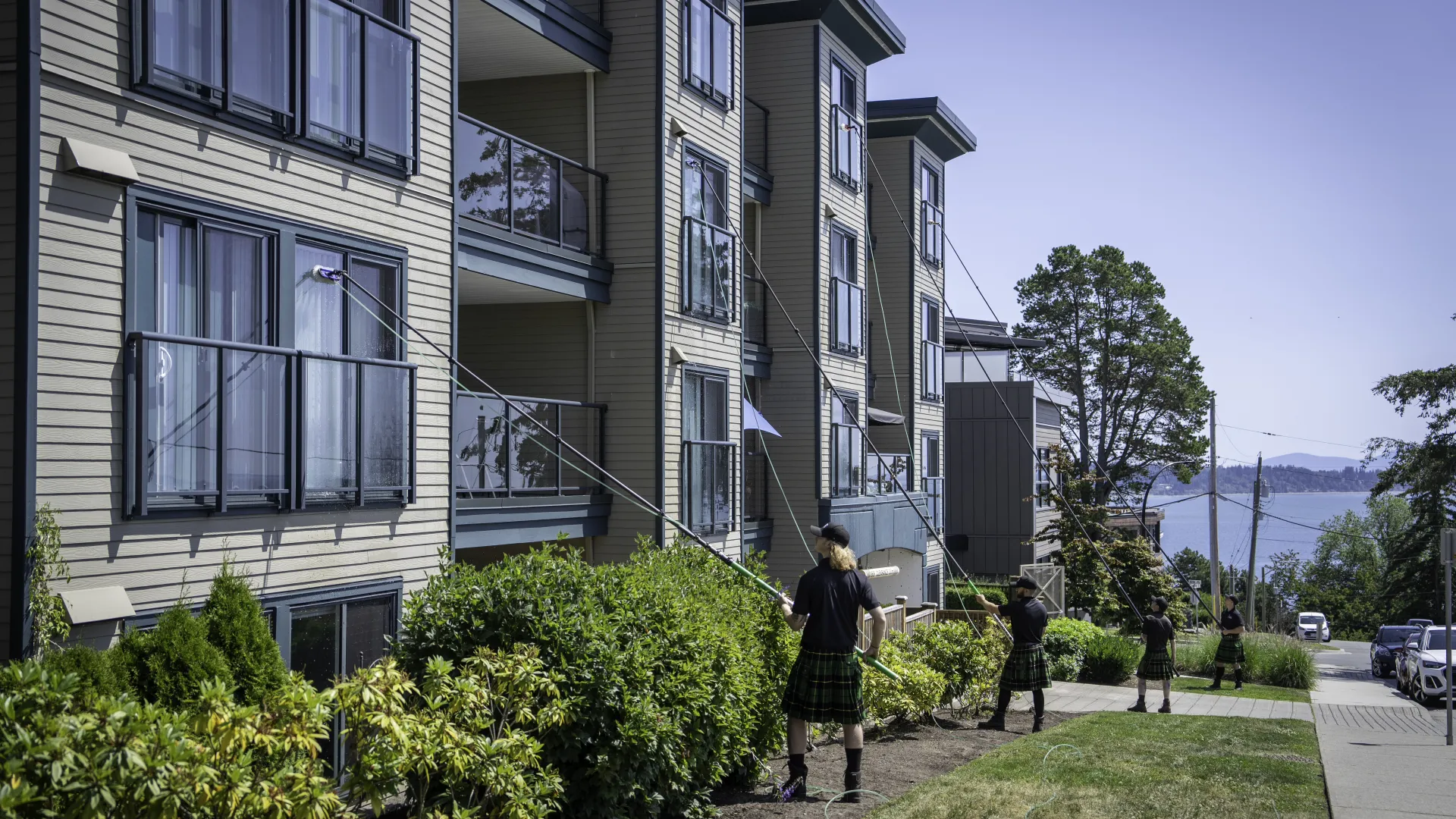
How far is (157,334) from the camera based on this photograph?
8.60 meters

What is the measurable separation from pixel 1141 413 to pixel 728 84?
42.6 meters

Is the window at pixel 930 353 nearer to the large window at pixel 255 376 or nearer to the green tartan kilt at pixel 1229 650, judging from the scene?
the green tartan kilt at pixel 1229 650

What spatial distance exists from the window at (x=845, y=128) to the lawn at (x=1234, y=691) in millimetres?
11047

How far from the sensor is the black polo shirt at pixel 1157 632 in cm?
1770

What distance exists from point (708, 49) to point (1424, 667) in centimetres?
1861

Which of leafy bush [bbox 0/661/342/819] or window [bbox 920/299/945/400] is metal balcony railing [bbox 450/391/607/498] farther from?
window [bbox 920/299/945/400]

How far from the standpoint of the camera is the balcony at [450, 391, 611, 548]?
13.7 meters

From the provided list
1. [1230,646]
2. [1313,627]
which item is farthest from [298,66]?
[1313,627]

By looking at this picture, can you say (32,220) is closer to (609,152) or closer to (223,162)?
(223,162)

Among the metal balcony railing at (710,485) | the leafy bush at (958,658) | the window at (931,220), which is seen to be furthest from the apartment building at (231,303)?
the window at (931,220)

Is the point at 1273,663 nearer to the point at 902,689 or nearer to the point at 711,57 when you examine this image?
the point at 902,689

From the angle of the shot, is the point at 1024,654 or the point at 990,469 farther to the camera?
the point at 990,469

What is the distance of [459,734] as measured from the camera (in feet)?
22.1

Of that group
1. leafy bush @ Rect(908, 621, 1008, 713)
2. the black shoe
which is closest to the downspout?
leafy bush @ Rect(908, 621, 1008, 713)
